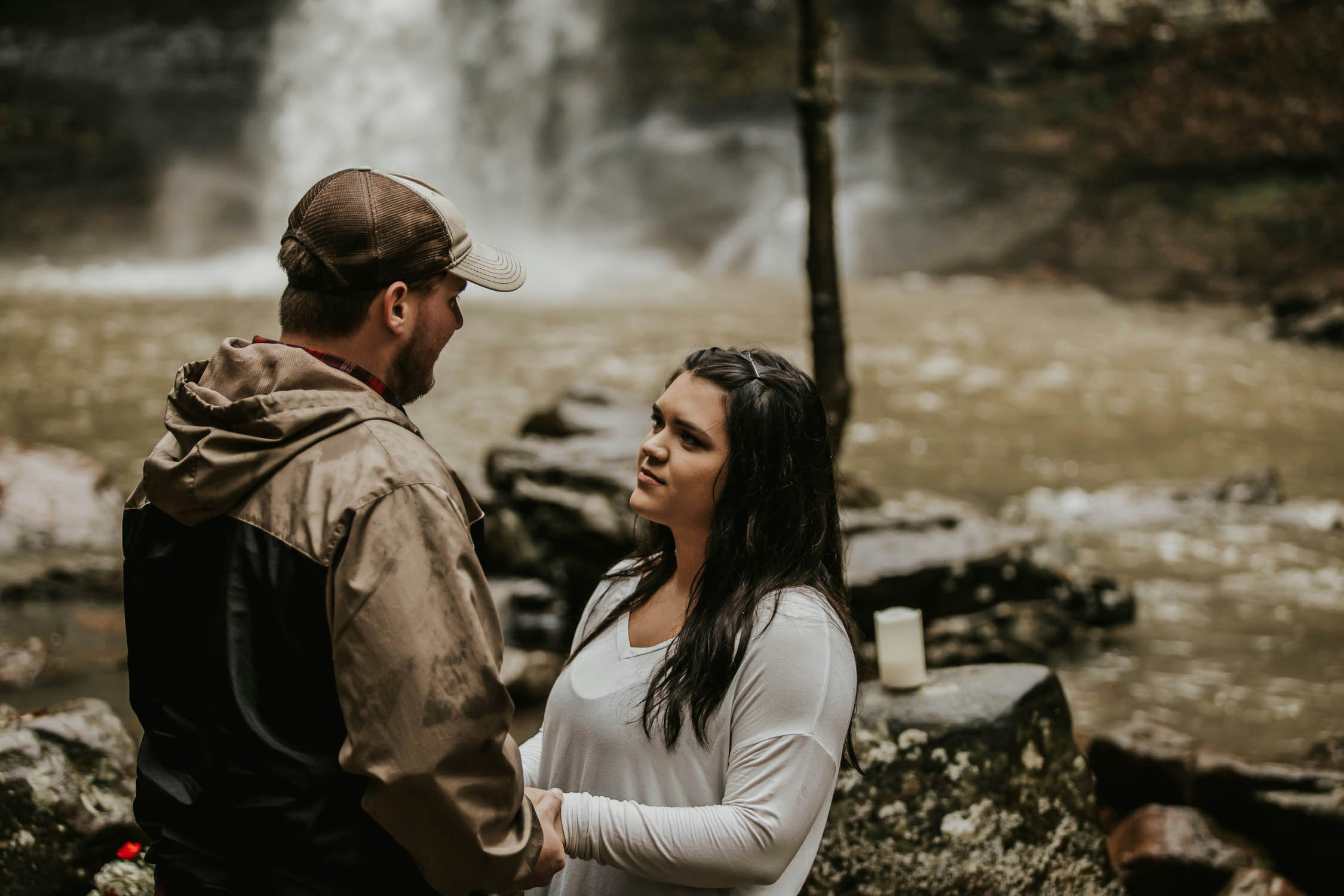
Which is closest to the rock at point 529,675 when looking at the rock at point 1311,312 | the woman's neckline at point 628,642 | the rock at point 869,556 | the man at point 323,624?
the rock at point 869,556

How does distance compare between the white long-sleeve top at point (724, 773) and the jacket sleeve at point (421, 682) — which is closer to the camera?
the jacket sleeve at point (421, 682)

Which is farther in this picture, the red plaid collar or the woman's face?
the woman's face

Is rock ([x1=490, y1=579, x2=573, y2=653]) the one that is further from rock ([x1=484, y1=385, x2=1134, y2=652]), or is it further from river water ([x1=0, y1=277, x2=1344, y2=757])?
river water ([x1=0, y1=277, x2=1344, y2=757])

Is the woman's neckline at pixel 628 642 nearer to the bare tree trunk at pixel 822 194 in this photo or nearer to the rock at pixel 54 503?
the bare tree trunk at pixel 822 194

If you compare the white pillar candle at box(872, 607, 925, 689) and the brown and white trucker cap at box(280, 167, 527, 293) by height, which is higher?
the brown and white trucker cap at box(280, 167, 527, 293)

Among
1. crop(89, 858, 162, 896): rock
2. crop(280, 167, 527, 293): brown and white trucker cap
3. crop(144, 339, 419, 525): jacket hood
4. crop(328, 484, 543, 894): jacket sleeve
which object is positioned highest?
crop(280, 167, 527, 293): brown and white trucker cap

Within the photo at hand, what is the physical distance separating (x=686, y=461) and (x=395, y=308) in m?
0.55

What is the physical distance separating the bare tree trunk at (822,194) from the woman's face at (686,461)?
363 centimetres

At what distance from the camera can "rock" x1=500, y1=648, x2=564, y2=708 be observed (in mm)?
5062

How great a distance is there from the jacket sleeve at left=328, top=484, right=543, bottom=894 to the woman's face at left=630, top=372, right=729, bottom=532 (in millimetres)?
487

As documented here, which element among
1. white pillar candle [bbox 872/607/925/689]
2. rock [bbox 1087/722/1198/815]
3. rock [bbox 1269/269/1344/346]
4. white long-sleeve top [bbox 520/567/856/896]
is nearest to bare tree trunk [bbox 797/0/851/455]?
rock [bbox 1087/722/1198/815]

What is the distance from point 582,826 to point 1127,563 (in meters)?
6.48

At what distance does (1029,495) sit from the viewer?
30.4 feet

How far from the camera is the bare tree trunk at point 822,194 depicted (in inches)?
230
